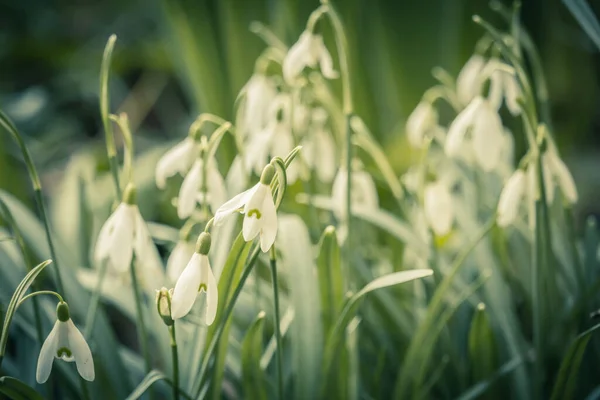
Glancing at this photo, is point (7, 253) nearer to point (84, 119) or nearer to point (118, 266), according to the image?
point (118, 266)

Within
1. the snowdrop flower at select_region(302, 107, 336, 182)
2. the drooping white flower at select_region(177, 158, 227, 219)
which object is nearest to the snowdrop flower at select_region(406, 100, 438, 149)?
the snowdrop flower at select_region(302, 107, 336, 182)

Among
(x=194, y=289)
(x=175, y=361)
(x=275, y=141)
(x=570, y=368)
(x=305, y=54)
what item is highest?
(x=305, y=54)

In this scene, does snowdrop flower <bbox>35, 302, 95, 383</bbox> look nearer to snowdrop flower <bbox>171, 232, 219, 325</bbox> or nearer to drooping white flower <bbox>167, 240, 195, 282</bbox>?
snowdrop flower <bbox>171, 232, 219, 325</bbox>

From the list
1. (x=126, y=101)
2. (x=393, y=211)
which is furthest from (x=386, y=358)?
(x=126, y=101)

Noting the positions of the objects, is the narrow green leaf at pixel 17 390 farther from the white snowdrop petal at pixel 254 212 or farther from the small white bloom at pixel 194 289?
the white snowdrop petal at pixel 254 212

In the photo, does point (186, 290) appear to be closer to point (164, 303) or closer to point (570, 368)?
point (164, 303)

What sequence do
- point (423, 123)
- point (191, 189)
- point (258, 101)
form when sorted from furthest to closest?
point (423, 123)
point (258, 101)
point (191, 189)

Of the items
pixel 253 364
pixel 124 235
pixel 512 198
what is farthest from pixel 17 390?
pixel 512 198

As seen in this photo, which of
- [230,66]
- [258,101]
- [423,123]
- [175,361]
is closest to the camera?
[175,361]
